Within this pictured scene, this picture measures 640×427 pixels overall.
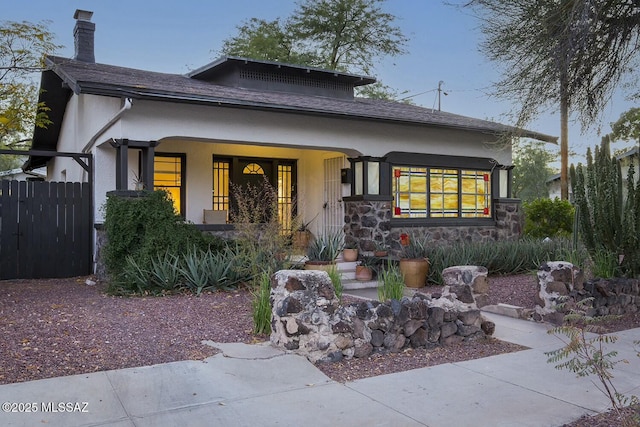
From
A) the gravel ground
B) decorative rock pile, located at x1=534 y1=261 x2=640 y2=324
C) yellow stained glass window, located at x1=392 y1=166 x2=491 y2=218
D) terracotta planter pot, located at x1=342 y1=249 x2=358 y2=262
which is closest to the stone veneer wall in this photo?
yellow stained glass window, located at x1=392 y1=166 x2=491 y2=218

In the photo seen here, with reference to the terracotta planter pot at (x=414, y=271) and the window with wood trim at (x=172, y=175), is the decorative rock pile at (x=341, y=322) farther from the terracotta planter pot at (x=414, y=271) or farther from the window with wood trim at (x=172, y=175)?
the window with wood trim at (x=172, y=175)

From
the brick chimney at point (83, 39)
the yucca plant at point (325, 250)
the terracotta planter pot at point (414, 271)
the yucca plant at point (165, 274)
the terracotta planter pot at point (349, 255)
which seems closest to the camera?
the yucca plant at point (165, 274)

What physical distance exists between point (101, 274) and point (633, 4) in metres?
9.71

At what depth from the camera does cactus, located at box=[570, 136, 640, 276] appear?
7.89m

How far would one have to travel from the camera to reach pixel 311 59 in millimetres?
25344

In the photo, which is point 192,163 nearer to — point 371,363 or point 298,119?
point 298,119

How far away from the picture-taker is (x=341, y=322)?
546 cm

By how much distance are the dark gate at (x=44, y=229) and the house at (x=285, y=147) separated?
0.45 m

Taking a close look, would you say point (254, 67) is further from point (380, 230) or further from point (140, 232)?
point (140, 232)

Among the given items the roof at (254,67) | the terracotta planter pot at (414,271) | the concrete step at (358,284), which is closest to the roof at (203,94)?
the roof at (254,67)

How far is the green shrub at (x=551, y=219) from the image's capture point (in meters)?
15.6

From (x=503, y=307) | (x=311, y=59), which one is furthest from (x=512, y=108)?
(x=311, y=59)

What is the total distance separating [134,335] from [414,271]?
5630 millimetres

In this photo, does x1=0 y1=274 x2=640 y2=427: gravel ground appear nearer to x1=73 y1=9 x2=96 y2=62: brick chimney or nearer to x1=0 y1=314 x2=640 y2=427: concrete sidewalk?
x1=0 y1=314 x2=640 y2=427: concrete sidewalk
